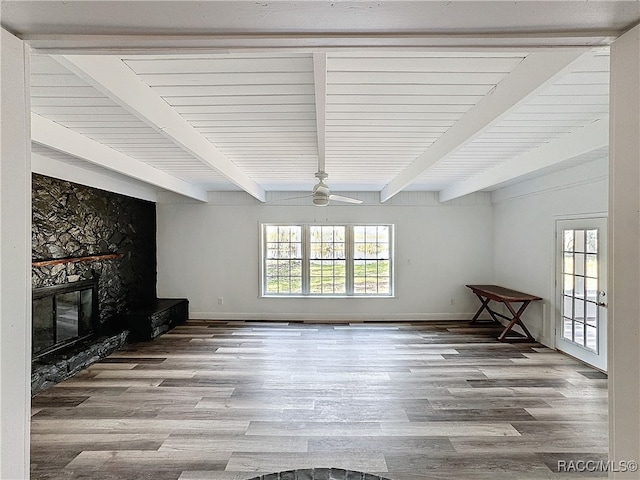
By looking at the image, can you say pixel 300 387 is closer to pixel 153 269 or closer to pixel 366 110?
pixel 366 110

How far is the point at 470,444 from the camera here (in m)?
2.84

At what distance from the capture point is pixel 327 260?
7391mm

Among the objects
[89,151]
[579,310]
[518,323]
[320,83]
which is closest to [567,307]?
[579,310]

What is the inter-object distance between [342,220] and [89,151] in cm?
463

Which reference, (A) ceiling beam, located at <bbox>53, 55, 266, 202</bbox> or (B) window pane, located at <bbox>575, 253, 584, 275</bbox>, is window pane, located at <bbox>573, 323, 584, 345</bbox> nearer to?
(B) window pane, located at <bbox>575, 253, 584, 275</bbox>

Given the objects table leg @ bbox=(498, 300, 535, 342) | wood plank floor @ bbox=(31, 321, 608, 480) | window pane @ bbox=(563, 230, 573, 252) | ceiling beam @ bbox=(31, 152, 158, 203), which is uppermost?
ceiling beam @ bbox=(31, 152, 158, 203)

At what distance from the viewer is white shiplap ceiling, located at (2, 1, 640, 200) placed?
0.86 m

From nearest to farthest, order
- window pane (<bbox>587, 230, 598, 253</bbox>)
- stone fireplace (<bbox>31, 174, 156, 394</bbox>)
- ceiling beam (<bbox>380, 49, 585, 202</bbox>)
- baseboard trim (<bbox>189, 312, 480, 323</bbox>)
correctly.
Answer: ceiling beam (<bbox>380, 49, 585, 202</bbox>), stone fireplace (<bbox>31, 174, 156, 394</bbox>), window pane (<bbox>587, 230, 598, 253</bbox>), baseboard trim (<bbox>189, 312, 480, 323</bbox>)

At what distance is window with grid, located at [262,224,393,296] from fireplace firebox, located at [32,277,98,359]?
300 cm

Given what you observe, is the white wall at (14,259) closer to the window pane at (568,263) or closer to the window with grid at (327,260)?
the window pane at (568,263)

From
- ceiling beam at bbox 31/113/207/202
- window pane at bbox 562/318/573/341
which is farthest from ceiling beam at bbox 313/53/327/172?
window pane at bbox 562/318/573/341

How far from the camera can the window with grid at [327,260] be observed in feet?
24.2

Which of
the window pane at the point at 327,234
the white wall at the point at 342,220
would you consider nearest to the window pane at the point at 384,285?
the white wall at the point at 342,220

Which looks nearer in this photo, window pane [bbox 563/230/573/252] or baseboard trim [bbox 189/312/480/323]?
window pane [bbox 563/230/573/252]
